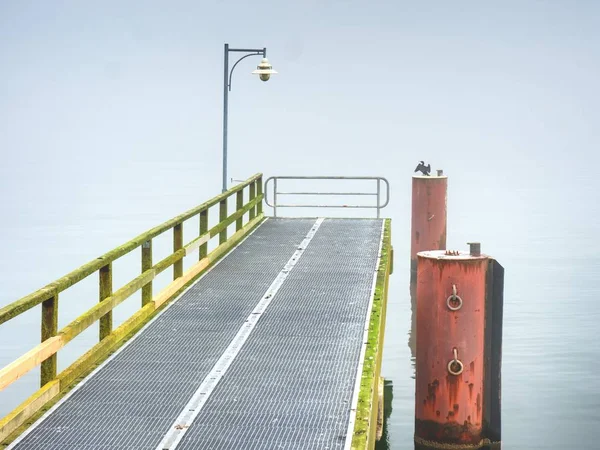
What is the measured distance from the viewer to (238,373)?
1250cm

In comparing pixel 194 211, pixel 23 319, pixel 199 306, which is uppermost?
pixel 194 211

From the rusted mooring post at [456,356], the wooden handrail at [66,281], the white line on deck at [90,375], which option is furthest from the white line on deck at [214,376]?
the rusted mooring post at [456,356]

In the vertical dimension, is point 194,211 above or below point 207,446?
above

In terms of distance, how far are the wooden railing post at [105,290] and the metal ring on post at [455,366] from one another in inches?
166

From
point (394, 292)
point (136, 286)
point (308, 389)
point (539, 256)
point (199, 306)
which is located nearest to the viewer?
point (308, 389)

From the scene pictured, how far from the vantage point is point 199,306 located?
1588cm

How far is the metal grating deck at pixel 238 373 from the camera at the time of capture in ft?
34.7

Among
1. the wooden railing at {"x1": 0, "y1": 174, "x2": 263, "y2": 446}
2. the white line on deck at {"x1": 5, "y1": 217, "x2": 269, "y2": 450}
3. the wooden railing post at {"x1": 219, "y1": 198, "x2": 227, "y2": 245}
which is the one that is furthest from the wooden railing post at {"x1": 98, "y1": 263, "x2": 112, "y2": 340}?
the wooden railing post at {"x1": 219, "y1": 198, "x2": 227, "y2": 245}

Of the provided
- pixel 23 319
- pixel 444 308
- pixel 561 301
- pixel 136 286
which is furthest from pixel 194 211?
pixel 561 301

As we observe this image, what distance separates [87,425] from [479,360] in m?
5.63

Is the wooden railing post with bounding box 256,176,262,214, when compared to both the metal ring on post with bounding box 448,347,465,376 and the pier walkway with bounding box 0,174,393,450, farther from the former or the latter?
the metal ring on post with bounding box 448,347,465,376

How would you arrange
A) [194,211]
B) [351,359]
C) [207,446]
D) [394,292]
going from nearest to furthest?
[207,446]
[351,359]
[194,211]
[394,292]

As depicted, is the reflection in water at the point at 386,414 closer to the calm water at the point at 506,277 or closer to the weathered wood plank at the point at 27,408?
the calm water at the point at 506,277

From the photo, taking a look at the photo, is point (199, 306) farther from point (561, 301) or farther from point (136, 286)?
point (561, 301)
